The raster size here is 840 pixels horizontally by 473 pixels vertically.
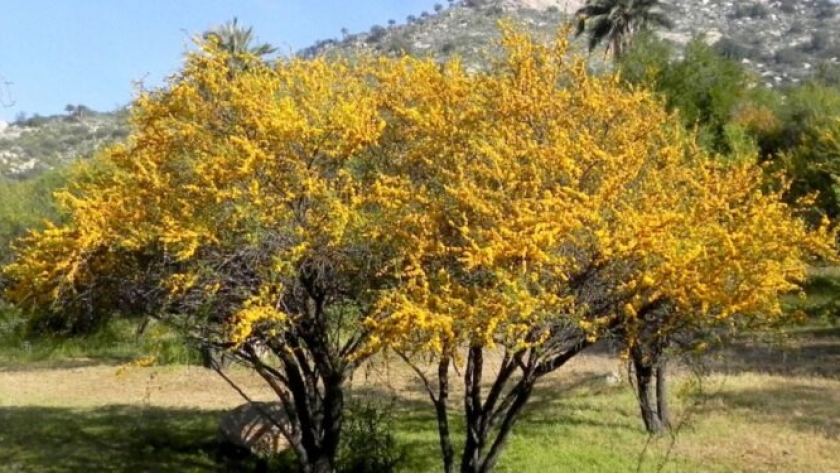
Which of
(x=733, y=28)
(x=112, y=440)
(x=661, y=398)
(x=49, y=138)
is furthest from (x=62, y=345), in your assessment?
(x=733, y=28)

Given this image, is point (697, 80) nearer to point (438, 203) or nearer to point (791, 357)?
point (791, 357)

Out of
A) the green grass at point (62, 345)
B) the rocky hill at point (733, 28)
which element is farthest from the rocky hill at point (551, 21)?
the green grass at point (62, 345)

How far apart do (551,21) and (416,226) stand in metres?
79.2

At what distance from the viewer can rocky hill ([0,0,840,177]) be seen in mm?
97125

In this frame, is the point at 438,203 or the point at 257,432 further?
the point at 257,432

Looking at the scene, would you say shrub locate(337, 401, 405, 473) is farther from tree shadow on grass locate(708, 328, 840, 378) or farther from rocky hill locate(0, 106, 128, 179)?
rocky hill locate(0, 106, 128, 179)

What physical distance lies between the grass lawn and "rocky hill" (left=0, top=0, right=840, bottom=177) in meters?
61.7

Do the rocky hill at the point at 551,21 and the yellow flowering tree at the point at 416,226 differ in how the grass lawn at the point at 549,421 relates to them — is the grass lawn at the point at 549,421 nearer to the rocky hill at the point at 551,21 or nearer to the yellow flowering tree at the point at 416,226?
the yellow flowering tree at the point at 416,226

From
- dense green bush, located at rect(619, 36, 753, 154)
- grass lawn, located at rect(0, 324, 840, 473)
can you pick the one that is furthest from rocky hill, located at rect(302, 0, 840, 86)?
grass lawn, located at rect(0, 324, 840, 473)

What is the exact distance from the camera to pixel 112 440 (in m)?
18.6

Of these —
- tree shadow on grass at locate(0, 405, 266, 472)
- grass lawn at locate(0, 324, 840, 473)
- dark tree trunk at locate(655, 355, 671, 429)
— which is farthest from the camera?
dark tree trunk at locate(655, 355, 671, 429)

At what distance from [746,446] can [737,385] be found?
6.24 metres

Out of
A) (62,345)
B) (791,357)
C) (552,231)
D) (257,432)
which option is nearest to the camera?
(552,231)

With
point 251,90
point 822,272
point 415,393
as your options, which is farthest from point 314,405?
point 822,272
